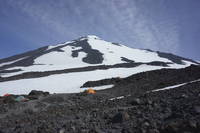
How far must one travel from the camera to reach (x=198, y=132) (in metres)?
3.92

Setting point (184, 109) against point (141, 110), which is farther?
point (141, 110)

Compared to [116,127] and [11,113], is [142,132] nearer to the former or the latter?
[116,127]

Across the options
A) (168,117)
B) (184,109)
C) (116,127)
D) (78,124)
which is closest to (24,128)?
(78,124)

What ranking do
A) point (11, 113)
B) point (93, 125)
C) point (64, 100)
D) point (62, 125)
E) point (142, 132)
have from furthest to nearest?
point (64, 100), point (11, 113), point (62, 125), point (93, 125), point (142, 132)

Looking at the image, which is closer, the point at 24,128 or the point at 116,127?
the point at 116,127

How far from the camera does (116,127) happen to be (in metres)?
5.39

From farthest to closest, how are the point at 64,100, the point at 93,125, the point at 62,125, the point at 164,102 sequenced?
the point at 64,100 → the point at 164,102 → the point at 62,125 → the point at 93,125

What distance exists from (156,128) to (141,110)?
5.78 ft

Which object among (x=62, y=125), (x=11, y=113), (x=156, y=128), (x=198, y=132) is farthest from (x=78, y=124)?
(x=11, y=113)

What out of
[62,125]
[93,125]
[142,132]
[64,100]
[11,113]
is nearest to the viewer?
[142,132]

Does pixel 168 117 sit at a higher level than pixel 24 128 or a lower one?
higher

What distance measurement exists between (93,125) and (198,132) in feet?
9.92

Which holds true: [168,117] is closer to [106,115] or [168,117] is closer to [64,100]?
[106,115]

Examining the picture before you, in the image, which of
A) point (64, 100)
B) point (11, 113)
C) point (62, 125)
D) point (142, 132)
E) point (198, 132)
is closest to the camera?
point (198, 132)
